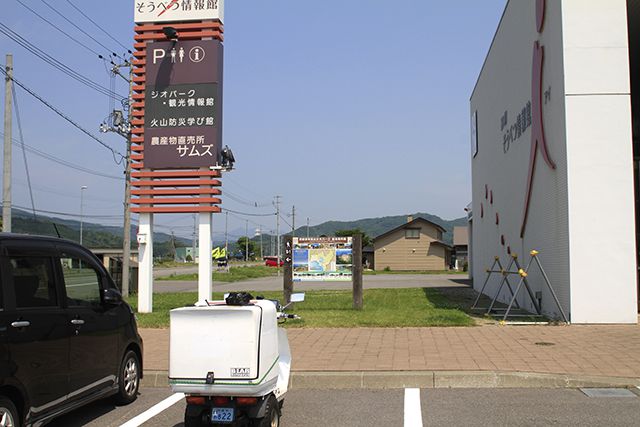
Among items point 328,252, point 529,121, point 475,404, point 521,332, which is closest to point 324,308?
point 328,252

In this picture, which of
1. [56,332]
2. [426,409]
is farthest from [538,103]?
[56,332]

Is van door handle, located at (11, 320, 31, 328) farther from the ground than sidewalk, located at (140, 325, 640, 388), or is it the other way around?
van door handle, located at (11, 320, 31, 328)

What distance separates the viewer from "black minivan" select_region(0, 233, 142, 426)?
511 centimetres

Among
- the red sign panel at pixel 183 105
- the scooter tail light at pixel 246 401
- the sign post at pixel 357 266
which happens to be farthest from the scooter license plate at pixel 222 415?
the red sign panel at pixel 183 105

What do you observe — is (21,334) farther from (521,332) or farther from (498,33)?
(498,33)

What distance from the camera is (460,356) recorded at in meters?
9.10

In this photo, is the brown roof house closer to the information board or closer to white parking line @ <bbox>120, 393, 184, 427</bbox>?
the information board

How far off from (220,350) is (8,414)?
1777 mm

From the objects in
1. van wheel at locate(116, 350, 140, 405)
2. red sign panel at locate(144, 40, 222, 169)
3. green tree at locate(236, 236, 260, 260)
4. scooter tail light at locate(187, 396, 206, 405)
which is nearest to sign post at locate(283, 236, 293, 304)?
red sign panel at locate(144, 40, 222, 169)

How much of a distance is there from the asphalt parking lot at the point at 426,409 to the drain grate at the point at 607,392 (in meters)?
0.01

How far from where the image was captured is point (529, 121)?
15.5m

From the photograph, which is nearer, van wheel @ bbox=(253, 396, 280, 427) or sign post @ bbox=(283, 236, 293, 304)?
van wheel @ bbox=(253, 396, 280, 427)

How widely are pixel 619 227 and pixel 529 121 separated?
4.47 m

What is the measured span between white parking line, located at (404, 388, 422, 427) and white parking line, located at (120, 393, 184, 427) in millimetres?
2809
